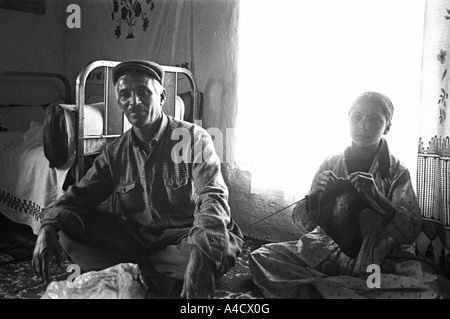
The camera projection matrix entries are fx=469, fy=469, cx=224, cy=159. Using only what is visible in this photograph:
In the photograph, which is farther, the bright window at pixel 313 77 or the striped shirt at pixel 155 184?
the bright window at pixel 313 77

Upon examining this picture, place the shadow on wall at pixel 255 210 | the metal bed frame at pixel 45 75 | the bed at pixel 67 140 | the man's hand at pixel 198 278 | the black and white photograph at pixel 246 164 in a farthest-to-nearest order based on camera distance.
A: the metal bed frame at pixel 45 75 → the shadow on wall at pixel 255 210 → the bed at pixel 67 140 → the black and white photograph at pixel 246 164 → the man's hand at pixel 198 278

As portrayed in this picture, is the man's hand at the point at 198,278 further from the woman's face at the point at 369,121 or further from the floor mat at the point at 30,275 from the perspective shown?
the woman's face at the point at 369,121

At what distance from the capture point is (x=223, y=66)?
8.03 ft

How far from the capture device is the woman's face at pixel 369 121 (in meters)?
1.85

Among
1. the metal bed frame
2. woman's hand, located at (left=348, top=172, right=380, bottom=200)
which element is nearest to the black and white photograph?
woman's hand, located at (left=348, top=172, right=380, bottom=200)

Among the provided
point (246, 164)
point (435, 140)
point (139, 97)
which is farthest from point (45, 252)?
point (435, 140)

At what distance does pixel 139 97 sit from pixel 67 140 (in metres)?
0.38

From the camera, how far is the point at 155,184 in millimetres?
1903

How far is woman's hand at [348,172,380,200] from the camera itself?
182 cm

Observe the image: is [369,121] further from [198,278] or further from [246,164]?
[198,278]

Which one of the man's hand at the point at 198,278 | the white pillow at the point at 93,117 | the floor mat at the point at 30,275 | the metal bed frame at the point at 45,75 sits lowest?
the floor mat at the point at 30,275

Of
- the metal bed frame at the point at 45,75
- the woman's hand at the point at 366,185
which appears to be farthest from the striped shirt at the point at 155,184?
the metal bed frame at the point at 45,75

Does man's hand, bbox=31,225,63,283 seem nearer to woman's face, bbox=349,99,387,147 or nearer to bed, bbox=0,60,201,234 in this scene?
bed, bbox=0,60,201,234

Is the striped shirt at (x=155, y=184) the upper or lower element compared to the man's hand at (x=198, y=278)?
upper
